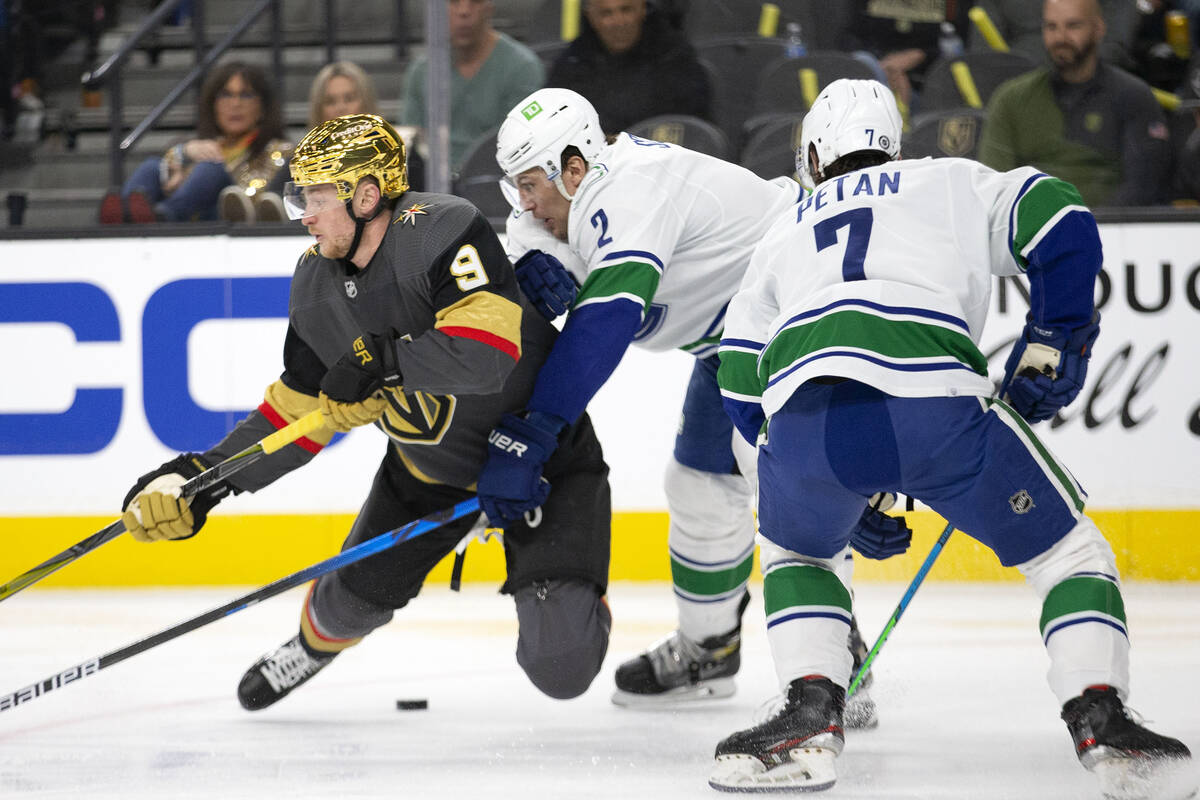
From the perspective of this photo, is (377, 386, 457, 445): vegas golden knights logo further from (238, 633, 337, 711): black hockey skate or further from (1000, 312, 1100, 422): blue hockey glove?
(1000, 312, 1100, 422): blue hockey glove

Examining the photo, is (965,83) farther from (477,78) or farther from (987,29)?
(477,78)

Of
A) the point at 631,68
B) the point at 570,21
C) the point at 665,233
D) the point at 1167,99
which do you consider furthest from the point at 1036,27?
the point at 665,233

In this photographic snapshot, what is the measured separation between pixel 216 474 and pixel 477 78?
266 centimetres

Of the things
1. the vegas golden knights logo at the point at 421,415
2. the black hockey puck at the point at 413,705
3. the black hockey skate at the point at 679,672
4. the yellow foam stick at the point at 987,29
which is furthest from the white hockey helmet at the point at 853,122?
the yellow foam stick at the point at 987,29

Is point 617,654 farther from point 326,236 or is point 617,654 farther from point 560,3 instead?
point 560,3

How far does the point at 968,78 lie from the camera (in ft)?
18.2

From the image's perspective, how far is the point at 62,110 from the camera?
6801 mm

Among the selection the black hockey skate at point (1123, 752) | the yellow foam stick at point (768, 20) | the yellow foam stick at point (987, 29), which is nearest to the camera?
the black hockey skate at point (1123, 752)

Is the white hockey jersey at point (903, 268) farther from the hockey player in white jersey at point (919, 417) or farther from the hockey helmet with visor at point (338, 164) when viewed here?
the hockey helmet with visor at point (338, 164)

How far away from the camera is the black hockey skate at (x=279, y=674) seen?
3.21 m

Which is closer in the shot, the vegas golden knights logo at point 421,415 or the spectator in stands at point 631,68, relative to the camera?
the vegas golden knights logo at point 421,415

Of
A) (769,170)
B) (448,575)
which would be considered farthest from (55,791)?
(769,170)

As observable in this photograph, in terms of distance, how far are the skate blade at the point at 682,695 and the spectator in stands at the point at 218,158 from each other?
2566 millimetres

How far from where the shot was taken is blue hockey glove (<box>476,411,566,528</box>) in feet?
9.40
